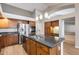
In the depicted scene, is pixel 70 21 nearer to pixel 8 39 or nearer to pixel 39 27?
pixel 39 27

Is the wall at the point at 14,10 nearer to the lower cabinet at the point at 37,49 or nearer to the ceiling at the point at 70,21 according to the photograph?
the lower cabinet at the point at 37,49

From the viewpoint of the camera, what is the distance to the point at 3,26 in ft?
5.57

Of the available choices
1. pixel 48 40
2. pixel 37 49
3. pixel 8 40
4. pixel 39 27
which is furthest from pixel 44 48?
pixel 8 40

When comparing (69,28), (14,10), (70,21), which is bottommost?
(69,28)

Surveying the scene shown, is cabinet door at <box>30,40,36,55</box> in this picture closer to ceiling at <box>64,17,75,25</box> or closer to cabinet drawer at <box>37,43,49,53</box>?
cabinet drawer at <box>37,43,49,53</box>

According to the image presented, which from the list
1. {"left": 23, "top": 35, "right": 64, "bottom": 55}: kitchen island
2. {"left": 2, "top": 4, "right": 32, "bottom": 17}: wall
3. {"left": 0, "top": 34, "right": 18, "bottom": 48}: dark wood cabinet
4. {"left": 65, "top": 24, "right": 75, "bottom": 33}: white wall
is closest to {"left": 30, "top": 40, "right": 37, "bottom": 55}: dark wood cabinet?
{"left": 23, "top": 35, "right": 64, "bottom": 55}: kitchen island

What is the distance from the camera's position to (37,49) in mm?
1697

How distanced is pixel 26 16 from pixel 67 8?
71 centimetres

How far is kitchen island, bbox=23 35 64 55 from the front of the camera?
1625 mm

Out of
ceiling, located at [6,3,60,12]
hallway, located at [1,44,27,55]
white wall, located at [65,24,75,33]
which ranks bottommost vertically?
hallway, located at [1,44,27,55]

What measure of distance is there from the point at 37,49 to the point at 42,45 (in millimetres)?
114
